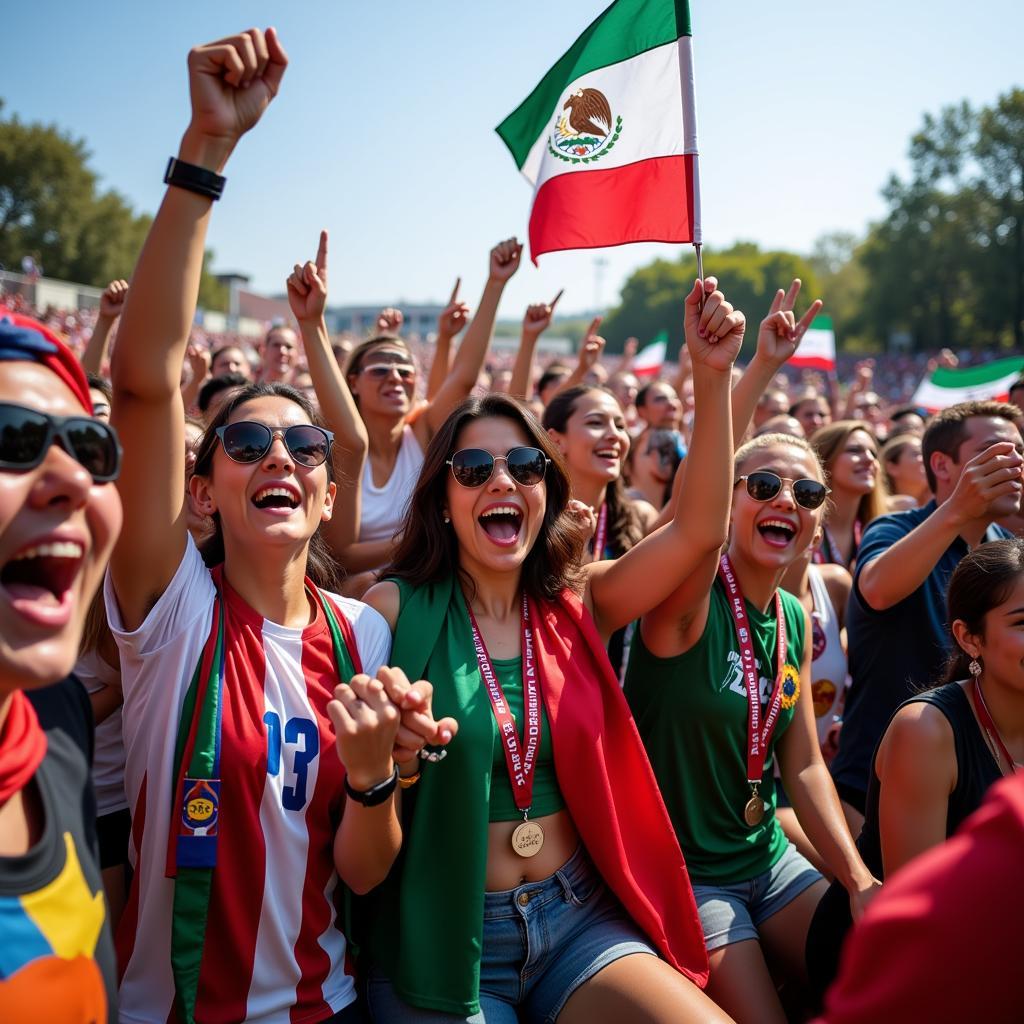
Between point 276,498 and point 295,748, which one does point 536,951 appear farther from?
point 276,498

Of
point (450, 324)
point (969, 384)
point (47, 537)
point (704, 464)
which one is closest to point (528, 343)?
point (450, 324)

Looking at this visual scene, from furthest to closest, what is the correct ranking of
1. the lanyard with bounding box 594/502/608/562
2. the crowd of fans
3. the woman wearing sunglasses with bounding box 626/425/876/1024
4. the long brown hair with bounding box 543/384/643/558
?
1. the long brown hair with bounding box 543/384/643/558
2. the lanyard with bounding box 594/502/608/562
3. the woman wearing sunglasses with bounding box 626/425/876/1024
4. the crowd of fans

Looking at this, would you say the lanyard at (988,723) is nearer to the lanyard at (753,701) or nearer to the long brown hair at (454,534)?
the lanyard at (753,701)

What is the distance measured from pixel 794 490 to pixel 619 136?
169 centimetres

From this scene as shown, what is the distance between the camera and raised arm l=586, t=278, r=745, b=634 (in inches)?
109

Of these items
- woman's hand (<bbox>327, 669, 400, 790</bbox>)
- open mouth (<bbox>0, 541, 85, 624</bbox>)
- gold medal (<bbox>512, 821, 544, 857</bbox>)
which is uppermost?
open mouth (<bbox>0, 541, 85, 624</bbox>)

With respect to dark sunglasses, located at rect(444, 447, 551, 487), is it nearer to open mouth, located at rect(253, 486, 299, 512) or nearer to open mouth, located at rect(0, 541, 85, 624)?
open mouth, located at rect(253, 486, 299, 512)

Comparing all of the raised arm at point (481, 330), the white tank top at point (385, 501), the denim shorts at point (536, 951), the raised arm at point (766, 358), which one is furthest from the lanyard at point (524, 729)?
the raised arm at point (481, 330)

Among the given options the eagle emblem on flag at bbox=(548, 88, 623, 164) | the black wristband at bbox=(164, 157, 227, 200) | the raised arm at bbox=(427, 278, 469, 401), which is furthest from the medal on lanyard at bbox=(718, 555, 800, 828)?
the raised arm at bbox=(427, 278, 469, 401)

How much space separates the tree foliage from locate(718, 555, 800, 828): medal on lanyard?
6550cm

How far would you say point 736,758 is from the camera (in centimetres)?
318

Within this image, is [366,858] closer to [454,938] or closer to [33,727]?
[454,938]

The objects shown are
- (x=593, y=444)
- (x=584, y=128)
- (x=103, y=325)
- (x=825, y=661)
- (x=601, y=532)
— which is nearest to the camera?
(x=584, y=128)

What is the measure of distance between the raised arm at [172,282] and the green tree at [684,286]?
83.2m
